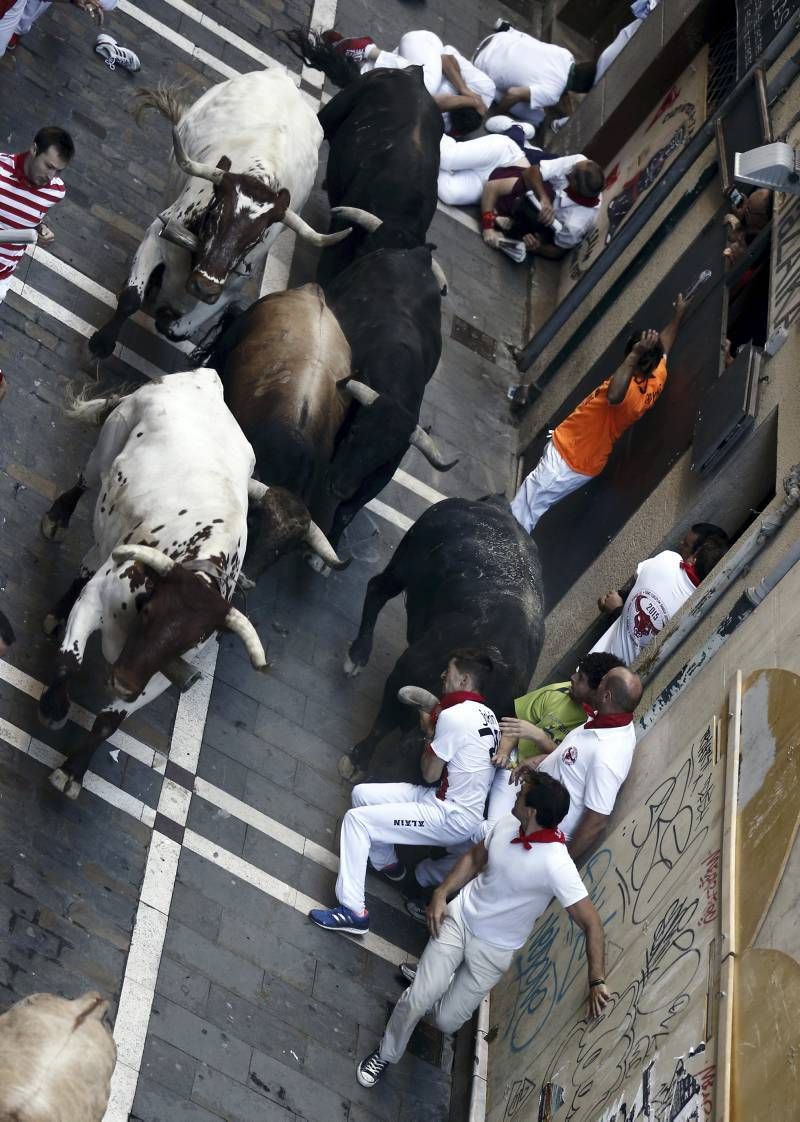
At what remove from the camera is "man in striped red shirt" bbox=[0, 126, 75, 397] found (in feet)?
28.6

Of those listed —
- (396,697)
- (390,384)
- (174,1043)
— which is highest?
(390,384)

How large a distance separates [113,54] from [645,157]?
486 cm

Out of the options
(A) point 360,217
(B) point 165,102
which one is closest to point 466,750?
(A) point 360,217

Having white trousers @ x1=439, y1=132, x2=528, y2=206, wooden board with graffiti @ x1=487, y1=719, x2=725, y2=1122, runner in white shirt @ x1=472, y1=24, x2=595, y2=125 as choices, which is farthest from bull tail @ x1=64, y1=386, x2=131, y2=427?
runner in white shirt @ x1=472, y1=24, x2=595, y2=125

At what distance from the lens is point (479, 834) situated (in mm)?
9055

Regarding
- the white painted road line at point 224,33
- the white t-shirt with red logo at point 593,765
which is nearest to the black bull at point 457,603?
the white t-shirt with red logo at point 593,765

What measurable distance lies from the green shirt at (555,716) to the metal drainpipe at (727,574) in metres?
0.54

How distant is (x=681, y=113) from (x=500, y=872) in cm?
855

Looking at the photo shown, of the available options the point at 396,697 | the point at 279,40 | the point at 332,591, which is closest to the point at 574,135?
the point at 279,40

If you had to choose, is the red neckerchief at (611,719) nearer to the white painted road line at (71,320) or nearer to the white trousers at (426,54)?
the white painted road line at (71,320)

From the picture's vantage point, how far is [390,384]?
11.0 m

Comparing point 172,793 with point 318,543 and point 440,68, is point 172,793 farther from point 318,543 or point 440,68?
point 440,68

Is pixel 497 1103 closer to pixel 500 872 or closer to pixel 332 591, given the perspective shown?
pixel 500 872

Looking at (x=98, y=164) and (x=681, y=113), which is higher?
(x=681, y=113)
